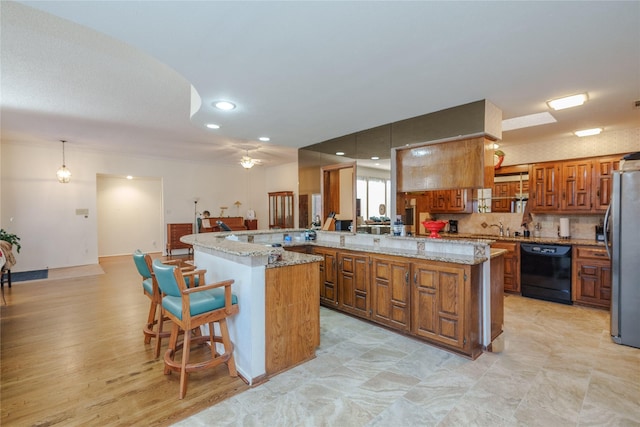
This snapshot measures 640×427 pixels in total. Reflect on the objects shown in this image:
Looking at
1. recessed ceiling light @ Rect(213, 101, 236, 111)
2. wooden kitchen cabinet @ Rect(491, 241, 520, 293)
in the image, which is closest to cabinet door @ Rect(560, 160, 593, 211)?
wooden kitchen cabinet @ Rect(491, 241, 520, 293)

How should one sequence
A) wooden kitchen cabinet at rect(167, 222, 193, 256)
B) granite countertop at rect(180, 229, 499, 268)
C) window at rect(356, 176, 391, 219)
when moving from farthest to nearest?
wooden kitchen cabinet at rect(167, 222, 193, 256), window at rect(356, 176, 391, 219), granite countertop at rect(180, 229, 499, 268)

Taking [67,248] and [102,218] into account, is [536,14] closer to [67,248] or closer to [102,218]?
[67,248]

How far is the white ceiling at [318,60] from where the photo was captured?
1658 millimetres

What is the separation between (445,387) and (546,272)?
3226 mm

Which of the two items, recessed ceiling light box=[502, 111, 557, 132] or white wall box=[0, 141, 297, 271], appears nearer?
recessed ceiling light box=[502, 111, 557, 132]

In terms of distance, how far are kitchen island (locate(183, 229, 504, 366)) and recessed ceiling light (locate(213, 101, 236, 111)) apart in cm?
143

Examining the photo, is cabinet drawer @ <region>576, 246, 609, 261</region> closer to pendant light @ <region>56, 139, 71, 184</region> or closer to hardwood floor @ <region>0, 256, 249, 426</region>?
hardwood floor @ <region>0, 256, 249, 426</region>

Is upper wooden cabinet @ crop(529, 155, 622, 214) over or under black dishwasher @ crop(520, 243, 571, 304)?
over

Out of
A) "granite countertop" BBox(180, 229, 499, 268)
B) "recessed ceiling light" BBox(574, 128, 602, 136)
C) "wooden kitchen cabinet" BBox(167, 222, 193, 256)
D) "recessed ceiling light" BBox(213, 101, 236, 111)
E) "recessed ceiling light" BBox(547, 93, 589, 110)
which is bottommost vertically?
"wooden kitchen cabinet" BBox(167, 222, 193, 256)

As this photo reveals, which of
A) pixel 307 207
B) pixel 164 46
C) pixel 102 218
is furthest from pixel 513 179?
pixel 102 218

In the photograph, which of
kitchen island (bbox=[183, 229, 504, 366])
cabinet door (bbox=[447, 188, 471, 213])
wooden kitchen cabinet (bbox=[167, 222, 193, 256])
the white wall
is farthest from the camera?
wooden kitchen cabinet (bbox=[167, 222, 193, 256])

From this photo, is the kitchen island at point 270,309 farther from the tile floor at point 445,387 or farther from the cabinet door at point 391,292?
the cabinet door at point 391,292

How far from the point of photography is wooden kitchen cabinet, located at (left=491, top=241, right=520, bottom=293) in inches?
184

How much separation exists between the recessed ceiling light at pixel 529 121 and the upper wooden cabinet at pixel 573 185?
1.29 m
